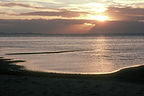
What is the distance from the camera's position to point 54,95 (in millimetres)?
12531

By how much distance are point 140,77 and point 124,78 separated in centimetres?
123

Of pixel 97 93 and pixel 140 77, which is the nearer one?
pixel 97 93

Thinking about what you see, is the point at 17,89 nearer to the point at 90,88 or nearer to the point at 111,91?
the point at 90,88

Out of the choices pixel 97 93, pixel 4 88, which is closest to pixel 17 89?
pixel 4 88

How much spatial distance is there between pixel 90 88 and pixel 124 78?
562 centimetres

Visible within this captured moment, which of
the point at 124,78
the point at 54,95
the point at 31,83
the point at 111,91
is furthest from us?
the point at 124,78

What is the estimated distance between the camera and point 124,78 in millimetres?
19031

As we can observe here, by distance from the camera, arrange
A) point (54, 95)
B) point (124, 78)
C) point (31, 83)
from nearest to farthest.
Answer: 1. point (54, 95)
2. point (31, 83)
3. point (124, 78)

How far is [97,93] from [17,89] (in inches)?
167

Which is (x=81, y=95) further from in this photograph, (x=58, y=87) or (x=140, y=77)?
(x=140, y=77)

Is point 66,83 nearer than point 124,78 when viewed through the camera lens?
Yes

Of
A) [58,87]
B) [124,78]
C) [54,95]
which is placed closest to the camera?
[54,95]

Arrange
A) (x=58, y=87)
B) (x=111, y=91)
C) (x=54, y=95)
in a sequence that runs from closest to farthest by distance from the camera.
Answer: (x=54, y=95) → (x=111, y=91) → (x=58, y=87)

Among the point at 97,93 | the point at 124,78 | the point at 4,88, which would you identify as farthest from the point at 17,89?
the point at 124,78
